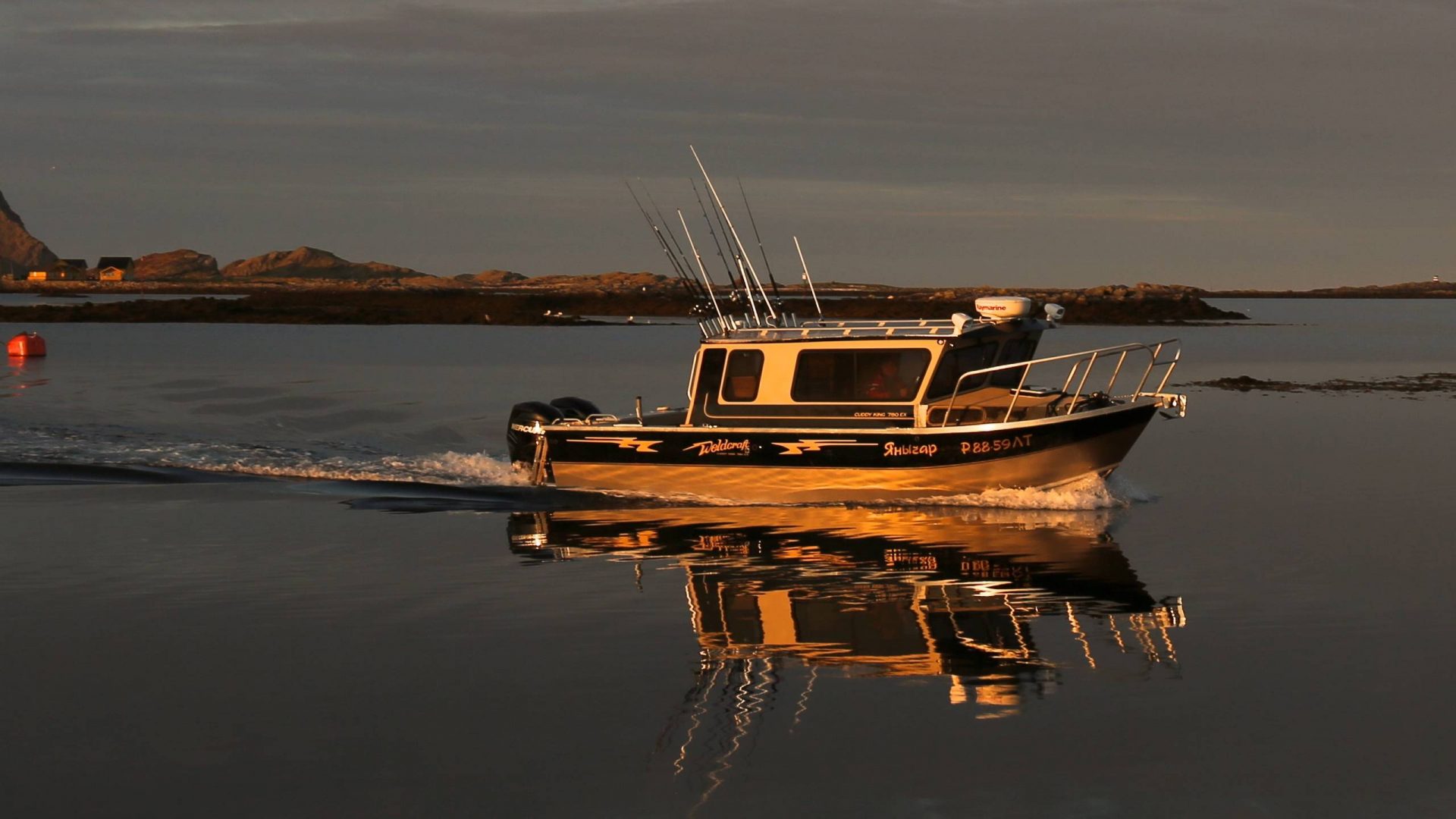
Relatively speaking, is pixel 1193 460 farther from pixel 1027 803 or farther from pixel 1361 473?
pixel 1027 803

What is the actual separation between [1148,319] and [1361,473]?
229 ft

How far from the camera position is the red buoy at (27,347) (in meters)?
49.7

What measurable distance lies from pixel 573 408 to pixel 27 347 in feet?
111

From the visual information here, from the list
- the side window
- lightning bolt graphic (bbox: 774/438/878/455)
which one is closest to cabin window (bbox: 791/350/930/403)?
lightning bolt graphic (bbox: 774/438/878/455)

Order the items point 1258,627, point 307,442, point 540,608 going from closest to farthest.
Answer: point 1258,627, point 540,608, point 307,442

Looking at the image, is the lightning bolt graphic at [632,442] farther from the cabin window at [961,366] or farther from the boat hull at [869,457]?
the cabin window at [961,366]

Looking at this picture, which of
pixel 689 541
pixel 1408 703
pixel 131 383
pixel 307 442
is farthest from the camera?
pixel 131 383

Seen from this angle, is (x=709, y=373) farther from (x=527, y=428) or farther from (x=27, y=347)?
(x=27, y=347)

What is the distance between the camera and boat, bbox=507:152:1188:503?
63.0 ft

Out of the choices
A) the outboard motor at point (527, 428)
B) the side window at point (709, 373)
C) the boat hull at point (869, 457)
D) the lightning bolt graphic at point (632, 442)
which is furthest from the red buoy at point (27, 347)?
the side window at point (709, 373)

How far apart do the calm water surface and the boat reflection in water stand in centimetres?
6

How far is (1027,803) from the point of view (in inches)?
339

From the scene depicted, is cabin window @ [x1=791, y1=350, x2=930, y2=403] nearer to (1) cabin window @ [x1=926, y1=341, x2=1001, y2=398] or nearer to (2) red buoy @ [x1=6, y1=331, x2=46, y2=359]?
(1) cabin window @ [x1=926, y1=341, x2=1001, y2=398]

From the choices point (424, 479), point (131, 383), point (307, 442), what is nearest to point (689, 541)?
point (424, 479)
